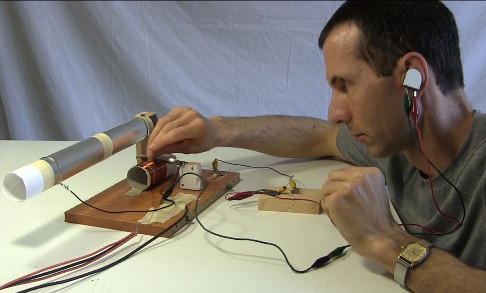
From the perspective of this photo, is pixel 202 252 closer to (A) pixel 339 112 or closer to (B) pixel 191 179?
(B) pixel 191 179

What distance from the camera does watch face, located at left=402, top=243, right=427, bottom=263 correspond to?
0.76 m

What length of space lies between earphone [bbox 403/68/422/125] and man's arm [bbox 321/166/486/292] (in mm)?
140

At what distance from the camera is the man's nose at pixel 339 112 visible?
3.17 ft

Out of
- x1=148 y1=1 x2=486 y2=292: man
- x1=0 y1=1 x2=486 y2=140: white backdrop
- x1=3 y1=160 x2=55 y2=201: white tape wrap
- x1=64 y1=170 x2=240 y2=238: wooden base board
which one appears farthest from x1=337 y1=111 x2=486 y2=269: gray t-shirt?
x1=0 y1=1 x2=486 y2=140: white backdrop

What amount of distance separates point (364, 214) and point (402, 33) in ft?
1.19

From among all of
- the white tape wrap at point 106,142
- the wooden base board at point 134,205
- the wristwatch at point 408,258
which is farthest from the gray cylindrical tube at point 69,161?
the wristwatch at point 408,258

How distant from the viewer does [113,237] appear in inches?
36.4

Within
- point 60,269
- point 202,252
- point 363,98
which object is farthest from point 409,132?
point 60,269

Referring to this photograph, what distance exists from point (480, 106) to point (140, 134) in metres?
1.64

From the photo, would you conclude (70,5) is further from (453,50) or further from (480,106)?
(480,106)

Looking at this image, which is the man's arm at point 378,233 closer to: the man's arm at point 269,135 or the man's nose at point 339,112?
the man's nose at point 339,112

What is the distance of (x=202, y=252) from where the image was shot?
862 mm

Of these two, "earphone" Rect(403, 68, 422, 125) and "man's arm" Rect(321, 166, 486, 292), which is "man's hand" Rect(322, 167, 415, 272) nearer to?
"man's arm" Rect(321, 166, 486, 292)

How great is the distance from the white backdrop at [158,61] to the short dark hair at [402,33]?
117 cm
